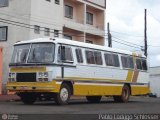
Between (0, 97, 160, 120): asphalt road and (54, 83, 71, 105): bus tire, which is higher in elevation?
(54, 83, 71, 105): bus tire

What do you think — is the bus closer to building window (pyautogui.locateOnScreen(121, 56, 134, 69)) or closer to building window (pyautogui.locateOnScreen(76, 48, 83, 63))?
building window (pyautogui.locateOnScreen(76, 48, 83, 63))

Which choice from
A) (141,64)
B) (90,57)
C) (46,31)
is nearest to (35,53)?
(90,57)

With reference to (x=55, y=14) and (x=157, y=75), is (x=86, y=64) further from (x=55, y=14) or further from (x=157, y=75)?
(x=157, y=75)

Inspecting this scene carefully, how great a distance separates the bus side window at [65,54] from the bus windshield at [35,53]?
478 millimetres

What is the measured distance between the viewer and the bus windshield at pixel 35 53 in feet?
71.9

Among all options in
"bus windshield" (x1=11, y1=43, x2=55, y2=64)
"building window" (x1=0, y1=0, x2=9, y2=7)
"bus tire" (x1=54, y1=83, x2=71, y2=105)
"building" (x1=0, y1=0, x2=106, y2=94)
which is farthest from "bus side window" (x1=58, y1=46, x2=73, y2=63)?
"building window" (x1=0, y1=0, x2=9, y2=7)

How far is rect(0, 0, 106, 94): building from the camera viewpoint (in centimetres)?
4306

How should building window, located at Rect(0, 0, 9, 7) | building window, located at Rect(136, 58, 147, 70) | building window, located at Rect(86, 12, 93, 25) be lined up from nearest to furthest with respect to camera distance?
building window, located at Rect(136, 58, 147, 70), building window, located at Rect(0, 0, 9, 7), building window, located at Rect(86, 12, 93, 25)

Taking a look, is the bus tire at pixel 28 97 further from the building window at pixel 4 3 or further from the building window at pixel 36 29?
the building window at pixel 4 3

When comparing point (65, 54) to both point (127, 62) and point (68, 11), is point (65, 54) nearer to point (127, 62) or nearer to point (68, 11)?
point (127, 62)

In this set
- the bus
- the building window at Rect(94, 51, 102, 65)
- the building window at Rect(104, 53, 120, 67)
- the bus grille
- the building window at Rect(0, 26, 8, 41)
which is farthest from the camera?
the building window at Rect(0, 26, 8, 41)

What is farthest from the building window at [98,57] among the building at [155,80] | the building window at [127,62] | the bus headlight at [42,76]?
the building at [155,80]

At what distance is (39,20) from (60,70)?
2242 cm

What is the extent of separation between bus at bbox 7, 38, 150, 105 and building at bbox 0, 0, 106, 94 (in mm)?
17202
